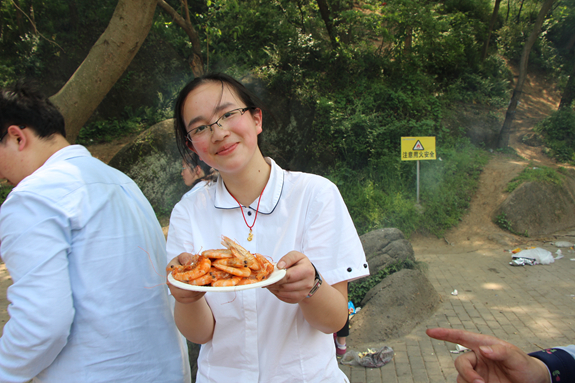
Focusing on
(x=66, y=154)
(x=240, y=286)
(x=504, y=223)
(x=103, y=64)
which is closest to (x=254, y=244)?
(x=240, y=286)

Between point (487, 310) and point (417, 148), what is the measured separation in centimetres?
512

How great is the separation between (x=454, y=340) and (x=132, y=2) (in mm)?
4461

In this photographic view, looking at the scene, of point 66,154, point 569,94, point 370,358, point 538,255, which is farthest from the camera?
point 569,94

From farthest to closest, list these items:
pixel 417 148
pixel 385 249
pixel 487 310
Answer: pixel 417 148 → pixel 385 249 → pixel 487 310

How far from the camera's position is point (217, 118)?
1.54 m

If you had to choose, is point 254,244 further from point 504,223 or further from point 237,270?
point 504,223

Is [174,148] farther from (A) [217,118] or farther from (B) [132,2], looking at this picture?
(A) [217,118]

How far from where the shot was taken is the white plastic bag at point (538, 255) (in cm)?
652

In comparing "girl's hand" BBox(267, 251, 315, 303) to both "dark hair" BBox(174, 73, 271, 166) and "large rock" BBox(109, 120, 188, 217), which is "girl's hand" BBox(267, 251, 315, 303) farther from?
"large rock" BBox(109, 120, 188, 217)

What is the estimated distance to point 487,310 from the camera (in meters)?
4.85

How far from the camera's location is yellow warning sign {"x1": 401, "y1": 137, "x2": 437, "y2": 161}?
30.0ft

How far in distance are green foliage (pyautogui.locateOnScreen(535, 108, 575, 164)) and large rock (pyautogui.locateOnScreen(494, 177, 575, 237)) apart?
3.03 m

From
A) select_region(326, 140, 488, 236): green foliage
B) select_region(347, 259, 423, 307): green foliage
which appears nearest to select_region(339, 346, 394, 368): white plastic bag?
select_region(347, 259, 423, 307): green foliage

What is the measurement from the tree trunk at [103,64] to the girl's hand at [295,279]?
3422 mm
